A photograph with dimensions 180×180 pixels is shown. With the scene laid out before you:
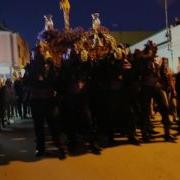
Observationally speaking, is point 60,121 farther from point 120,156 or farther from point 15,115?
point 15,115

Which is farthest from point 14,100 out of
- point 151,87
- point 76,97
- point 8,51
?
point 8,51

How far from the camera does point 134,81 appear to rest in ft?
40.5

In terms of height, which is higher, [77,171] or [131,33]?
[131,33]

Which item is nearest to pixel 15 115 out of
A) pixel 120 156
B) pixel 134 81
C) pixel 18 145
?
pixel 18 145

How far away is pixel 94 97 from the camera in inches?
491

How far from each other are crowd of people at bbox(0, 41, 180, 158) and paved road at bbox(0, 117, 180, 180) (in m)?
0.44

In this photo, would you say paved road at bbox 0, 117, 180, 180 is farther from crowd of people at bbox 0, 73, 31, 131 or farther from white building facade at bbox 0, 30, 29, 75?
white building facade at bbox 0, 30, 29, 75

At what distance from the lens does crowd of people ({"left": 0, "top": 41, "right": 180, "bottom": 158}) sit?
433 inches

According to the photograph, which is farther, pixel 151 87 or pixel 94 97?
pixel 94 97

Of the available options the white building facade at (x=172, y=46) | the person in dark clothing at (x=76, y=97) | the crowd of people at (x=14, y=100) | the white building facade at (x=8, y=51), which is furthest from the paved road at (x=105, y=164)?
the white building facade at (x=8, y=51)

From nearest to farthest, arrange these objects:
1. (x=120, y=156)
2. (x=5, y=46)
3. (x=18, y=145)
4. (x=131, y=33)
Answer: (x=120, y=156), (x=18, y=145), (x=5, y=46), (x=131, y=33)

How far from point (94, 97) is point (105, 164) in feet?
9.61

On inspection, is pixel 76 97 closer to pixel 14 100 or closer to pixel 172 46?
pixel 14 100

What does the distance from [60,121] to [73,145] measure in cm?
58
